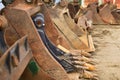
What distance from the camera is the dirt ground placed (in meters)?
3.18

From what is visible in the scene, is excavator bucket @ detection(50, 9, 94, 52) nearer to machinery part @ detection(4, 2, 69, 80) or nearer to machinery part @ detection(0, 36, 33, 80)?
machinery part @ detection(4, 2, 69, 80)

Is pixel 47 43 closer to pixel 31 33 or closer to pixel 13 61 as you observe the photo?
pixel 31 33

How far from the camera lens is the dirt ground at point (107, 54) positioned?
3176 millimetres

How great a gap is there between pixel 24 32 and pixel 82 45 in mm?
1939

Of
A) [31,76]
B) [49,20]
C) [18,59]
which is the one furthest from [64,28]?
[18,59]

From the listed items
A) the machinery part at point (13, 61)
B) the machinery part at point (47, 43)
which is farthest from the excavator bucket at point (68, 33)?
the machinery part at point (13, 61)

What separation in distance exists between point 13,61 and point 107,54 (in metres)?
2.73

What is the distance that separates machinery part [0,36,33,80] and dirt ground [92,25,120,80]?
1.38m

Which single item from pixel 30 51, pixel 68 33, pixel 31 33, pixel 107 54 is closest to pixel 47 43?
pixel 31 33

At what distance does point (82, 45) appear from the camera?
13.4 ft

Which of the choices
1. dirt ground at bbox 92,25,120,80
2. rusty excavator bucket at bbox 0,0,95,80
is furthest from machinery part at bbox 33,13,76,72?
dirt ground at bbox 92,25,120,80

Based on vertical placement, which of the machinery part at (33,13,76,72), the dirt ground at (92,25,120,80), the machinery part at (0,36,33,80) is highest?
the machinery part at (0,36,33,80)

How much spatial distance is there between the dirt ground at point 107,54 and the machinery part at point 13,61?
Answer: 1.38 metres

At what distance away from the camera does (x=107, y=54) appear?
4102mm
